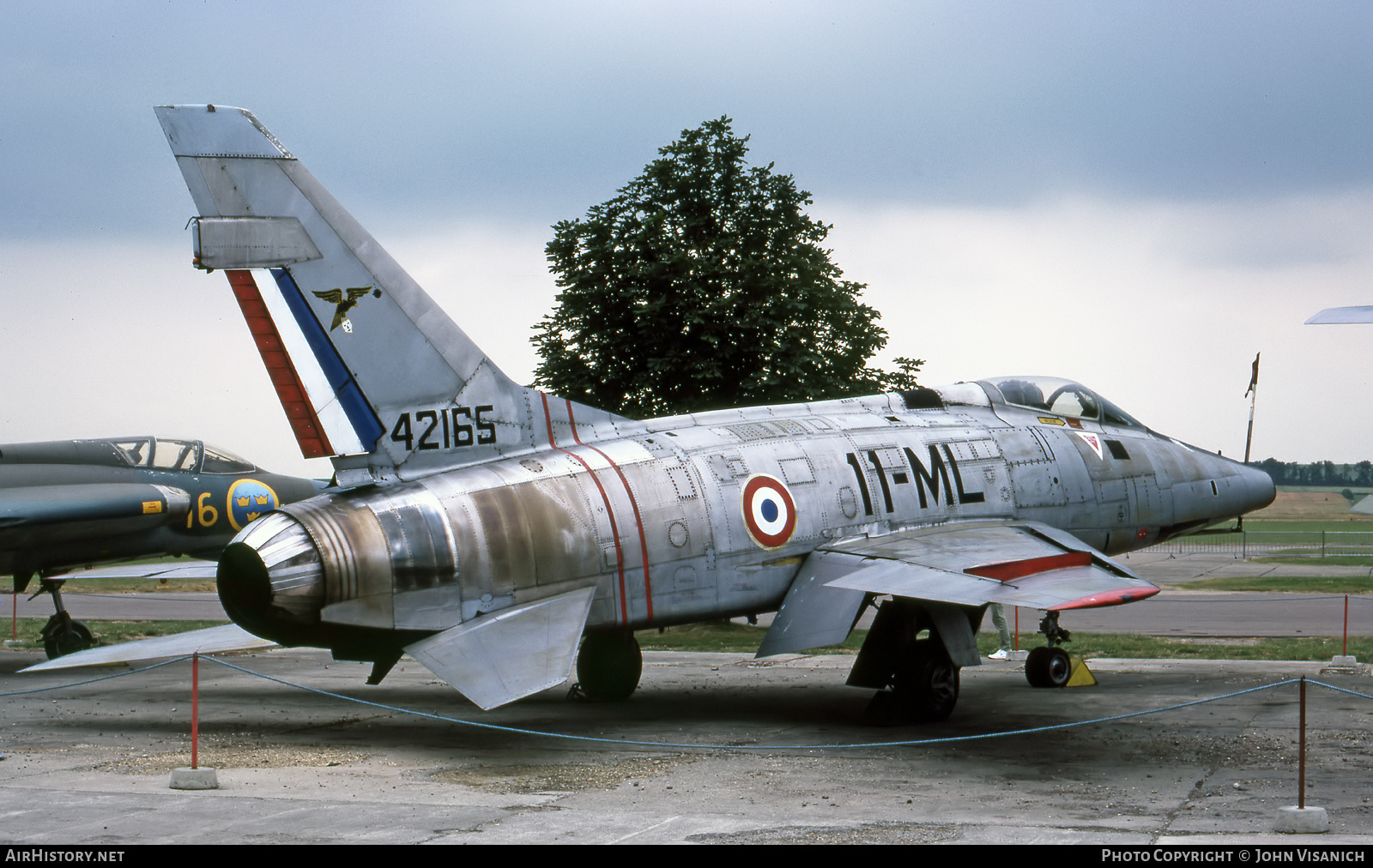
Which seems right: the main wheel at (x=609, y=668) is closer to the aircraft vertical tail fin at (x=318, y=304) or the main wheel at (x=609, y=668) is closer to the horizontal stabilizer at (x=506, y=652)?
the horizontal stabilizer at (x=506, y=652)

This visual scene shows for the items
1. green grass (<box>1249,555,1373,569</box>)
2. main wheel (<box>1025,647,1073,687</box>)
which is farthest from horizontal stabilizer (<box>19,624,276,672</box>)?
green grass (<box>1249,555,1373,569</box>)

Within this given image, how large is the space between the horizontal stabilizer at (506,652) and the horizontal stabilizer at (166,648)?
240 cm

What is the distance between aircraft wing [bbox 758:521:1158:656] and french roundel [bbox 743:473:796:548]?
0.43 meters

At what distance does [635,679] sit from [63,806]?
7.55 metres

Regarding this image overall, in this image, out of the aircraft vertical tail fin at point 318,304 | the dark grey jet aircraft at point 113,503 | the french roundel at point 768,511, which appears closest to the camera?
the aircraft vertical tail fin at point 318,304

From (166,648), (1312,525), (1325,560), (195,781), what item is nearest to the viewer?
(195,781)

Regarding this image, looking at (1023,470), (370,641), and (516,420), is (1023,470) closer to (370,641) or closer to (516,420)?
(516,420)

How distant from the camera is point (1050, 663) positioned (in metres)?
15.9

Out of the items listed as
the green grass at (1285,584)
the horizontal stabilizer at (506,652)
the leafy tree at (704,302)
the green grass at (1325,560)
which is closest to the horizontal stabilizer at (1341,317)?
the horizontal stabilizer at (506,652)

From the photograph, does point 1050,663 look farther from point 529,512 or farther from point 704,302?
point 704,302

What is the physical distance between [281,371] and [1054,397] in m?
9.46

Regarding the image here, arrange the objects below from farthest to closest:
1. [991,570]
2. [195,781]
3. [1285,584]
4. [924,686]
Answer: [1285,584] → [924,686] → [991,570] → [195,781]

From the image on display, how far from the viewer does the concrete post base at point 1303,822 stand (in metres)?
7.98

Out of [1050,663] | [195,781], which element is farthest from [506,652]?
[1050,663]
